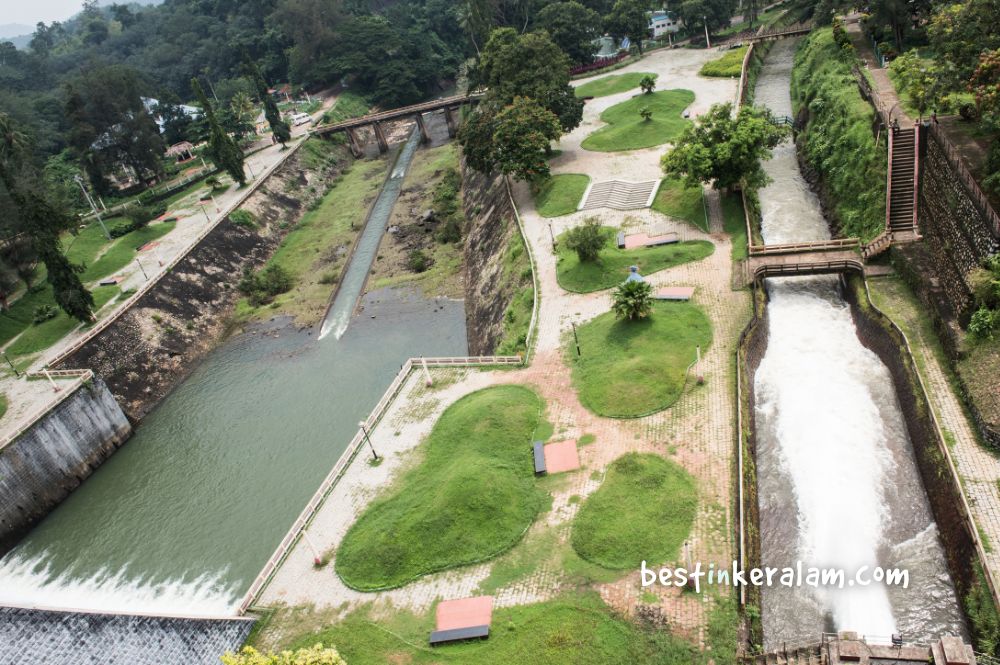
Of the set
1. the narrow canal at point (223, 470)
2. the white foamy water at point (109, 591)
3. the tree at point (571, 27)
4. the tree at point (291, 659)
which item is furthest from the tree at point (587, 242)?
the tree at point (571, 27)

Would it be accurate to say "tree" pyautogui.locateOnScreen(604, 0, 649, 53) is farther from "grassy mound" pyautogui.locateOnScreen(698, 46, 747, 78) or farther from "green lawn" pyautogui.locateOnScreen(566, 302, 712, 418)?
"green lawn" pyautogui.locateOnScreen(566, 302, 712, 418)

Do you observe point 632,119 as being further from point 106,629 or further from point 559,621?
point 106,629

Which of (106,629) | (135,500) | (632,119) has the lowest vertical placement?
(135,500)

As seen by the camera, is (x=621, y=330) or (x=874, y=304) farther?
(x=621, y=330)

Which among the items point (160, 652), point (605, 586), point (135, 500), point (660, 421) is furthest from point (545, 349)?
point (135, 500)

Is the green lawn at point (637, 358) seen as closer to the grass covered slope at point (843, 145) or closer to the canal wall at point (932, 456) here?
the canal wall at point (932, 456)

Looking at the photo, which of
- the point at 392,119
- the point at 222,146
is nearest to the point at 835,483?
the point at 222,146
